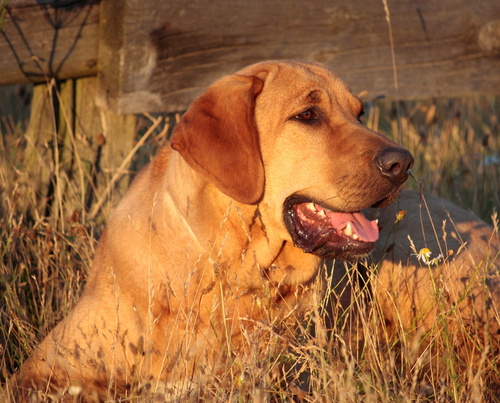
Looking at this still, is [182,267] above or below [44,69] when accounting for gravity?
below

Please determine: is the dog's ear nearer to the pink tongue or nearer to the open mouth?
the open mouth

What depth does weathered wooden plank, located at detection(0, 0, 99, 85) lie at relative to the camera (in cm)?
423

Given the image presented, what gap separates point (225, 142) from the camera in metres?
2.93

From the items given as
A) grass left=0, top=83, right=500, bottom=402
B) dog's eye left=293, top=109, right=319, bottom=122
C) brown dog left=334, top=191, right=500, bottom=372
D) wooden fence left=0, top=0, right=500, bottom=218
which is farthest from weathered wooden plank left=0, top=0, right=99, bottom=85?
brown dog left=334, top=191, right=500, bottom=372

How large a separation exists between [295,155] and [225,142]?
31 centimetres

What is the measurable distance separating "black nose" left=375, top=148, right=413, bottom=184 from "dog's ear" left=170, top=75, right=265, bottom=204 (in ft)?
1.60

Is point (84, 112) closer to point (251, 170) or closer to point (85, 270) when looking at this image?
point (85, 270)

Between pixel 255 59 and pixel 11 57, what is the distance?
4.90 ft

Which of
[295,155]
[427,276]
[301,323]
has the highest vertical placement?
[295,155]

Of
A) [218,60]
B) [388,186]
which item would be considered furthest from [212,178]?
[218,60]

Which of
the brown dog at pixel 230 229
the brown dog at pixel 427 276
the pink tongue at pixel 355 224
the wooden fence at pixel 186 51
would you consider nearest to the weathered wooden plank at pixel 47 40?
the wooden fence at pixel 186 51

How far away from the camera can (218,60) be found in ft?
15.2

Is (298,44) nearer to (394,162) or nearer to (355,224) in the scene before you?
(355,224)

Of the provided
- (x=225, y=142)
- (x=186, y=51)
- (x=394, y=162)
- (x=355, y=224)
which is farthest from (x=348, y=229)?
A: (x=186, y=51)
